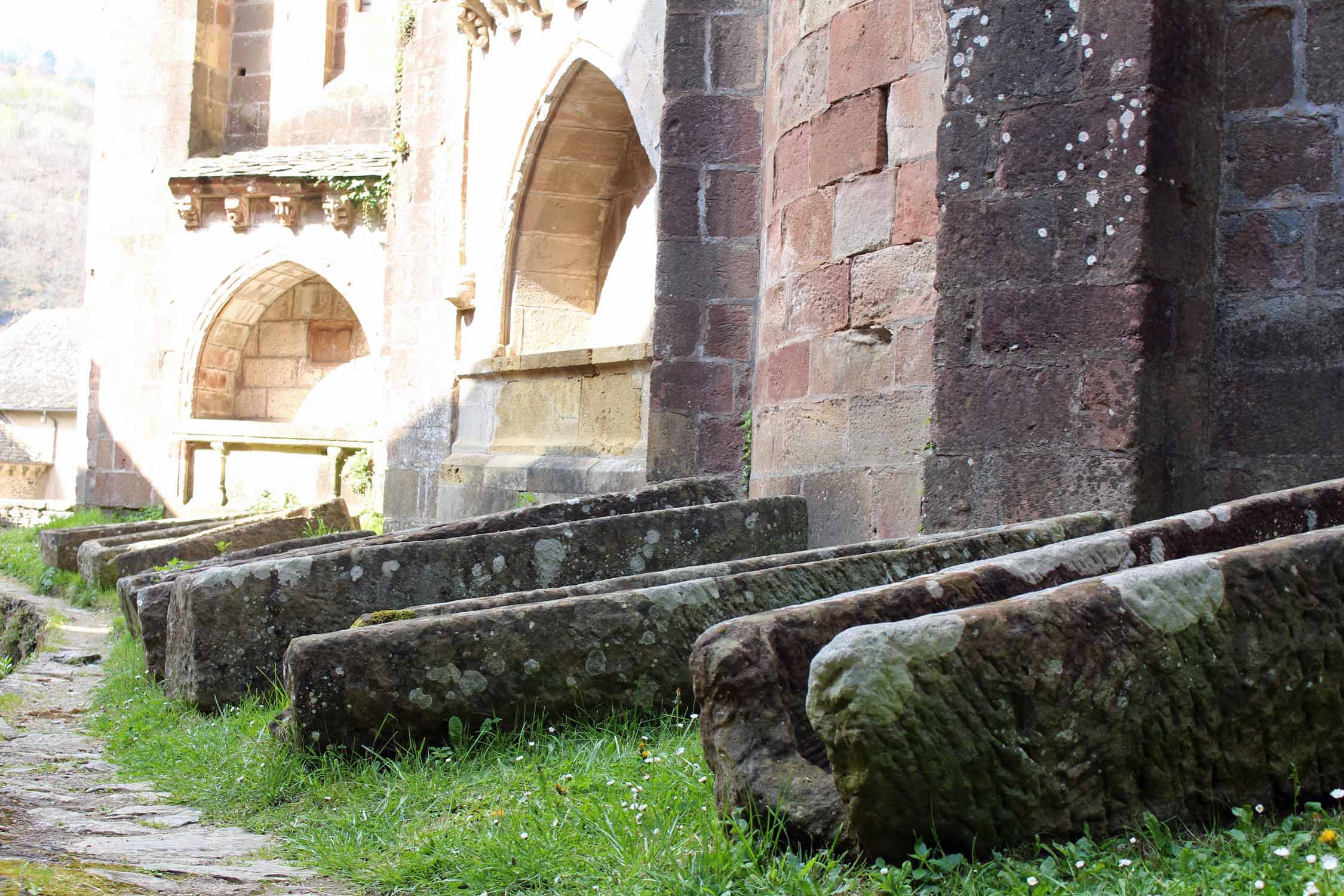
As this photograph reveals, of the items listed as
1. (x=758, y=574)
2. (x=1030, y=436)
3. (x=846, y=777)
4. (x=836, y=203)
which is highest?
(x=836, y=203)

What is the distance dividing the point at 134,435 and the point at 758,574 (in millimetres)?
12292

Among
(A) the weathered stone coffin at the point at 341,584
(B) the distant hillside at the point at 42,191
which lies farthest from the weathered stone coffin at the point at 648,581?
(B) the distant hillside at the point at 42,191

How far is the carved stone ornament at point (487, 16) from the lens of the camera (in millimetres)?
9172

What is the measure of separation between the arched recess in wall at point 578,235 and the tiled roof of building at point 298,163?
10.7 feet

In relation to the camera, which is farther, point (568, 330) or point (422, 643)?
point (568, 330)

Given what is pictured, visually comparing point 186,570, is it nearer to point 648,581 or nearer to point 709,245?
point 648,581

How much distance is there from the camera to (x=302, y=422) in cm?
1334

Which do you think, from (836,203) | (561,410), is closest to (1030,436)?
(836,203)

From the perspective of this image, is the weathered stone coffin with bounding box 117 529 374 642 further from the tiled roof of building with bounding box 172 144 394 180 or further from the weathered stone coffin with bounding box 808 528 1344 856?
Result: the tiled roof of building with bounding box 172 144 394 180

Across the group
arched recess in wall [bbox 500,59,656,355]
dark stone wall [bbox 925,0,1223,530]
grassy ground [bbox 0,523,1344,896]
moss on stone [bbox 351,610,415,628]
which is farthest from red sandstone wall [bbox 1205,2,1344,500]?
arched recess in wall [bbox 500,59,656,355]

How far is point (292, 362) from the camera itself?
1429cm

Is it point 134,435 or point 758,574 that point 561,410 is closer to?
point 758,574

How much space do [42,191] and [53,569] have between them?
210 ft

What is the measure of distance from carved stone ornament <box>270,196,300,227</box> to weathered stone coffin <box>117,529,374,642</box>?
7.52 m
